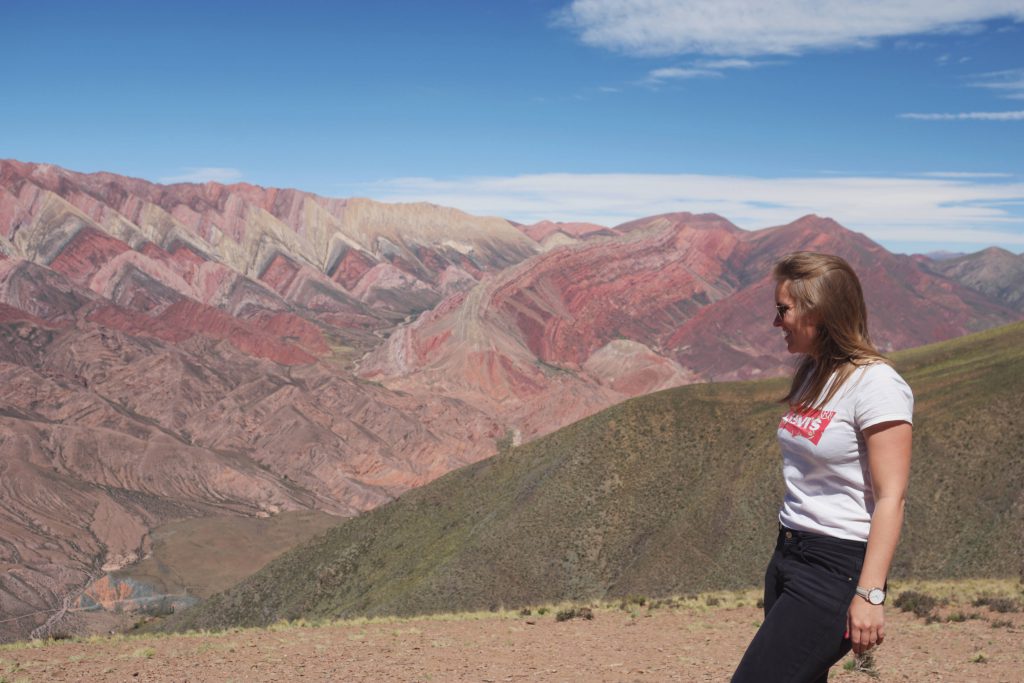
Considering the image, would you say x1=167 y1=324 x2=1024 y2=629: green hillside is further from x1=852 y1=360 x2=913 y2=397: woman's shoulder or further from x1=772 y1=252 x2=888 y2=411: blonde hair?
x1=852 y1=360 x2=913 y2=397: woman's shoulder

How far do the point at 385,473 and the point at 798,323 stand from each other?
133042mm

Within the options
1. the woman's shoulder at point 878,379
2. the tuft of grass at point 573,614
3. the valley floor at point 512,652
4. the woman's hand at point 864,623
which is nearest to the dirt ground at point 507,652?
the valley floor at point 512,652

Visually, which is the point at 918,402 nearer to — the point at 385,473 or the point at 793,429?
the point at 793,429

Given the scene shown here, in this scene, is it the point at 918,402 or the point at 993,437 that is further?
the point at 918,402

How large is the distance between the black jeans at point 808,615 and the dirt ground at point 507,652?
920 centimetres

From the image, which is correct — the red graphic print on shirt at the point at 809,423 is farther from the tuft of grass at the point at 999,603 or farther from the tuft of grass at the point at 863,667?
the tuft of grass at the point at 999,603

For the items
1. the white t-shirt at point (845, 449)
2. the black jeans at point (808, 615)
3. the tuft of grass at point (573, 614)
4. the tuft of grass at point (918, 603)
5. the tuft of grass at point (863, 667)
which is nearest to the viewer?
the white t-shirt at point (845, 449)

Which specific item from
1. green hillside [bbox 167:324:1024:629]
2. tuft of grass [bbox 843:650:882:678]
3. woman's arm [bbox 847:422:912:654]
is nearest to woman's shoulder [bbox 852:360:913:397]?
woman's arm [bbox 847:422:912:654]

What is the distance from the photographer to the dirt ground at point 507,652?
14.4 m

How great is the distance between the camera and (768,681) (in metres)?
5.00

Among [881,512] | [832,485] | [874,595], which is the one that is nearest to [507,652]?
[832,485]

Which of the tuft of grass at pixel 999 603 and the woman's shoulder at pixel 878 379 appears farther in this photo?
the tuft of grass at pixel 999 603

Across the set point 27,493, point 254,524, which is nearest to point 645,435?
point 254,524

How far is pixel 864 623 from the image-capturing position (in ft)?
15.4
